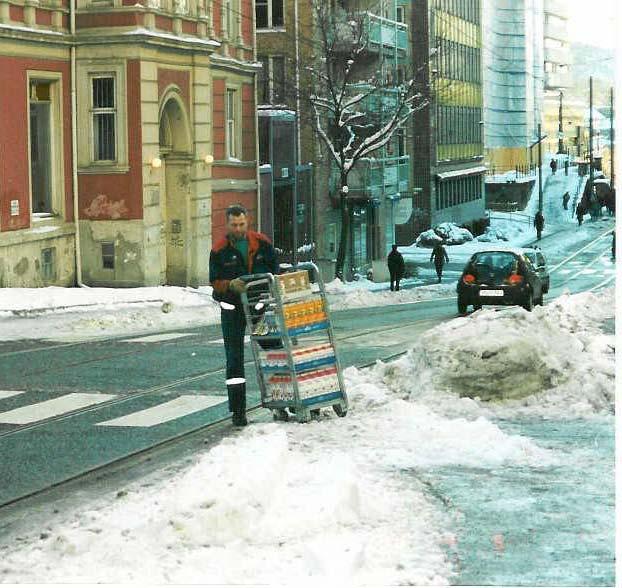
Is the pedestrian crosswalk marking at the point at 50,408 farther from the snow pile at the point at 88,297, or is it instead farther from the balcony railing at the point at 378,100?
the balcony railing at the point at 378,100

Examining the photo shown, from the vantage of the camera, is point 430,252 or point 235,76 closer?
point 430,252

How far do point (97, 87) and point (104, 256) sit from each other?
2962 mm

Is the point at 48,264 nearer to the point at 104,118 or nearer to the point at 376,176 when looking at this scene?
the point at 104,118

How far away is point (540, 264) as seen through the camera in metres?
20.7

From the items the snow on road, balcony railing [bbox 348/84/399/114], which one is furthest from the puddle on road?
balcony railing [bbox 348/84/399/114]

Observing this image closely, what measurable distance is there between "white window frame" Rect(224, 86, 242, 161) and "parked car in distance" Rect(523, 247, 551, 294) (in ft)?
32.7

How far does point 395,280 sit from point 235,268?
42.0ft

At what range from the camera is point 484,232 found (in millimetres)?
18938

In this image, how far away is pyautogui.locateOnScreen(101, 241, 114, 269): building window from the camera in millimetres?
25062

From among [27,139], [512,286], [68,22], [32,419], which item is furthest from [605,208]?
[68,22]

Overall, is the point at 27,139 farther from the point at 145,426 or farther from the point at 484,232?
the point at 145,426

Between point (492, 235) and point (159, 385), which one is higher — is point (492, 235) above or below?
above

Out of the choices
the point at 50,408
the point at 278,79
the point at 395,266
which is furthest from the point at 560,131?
the point at 278,79

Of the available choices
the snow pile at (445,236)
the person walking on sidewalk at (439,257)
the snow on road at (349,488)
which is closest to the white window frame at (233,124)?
the snow pile at (445,236)
